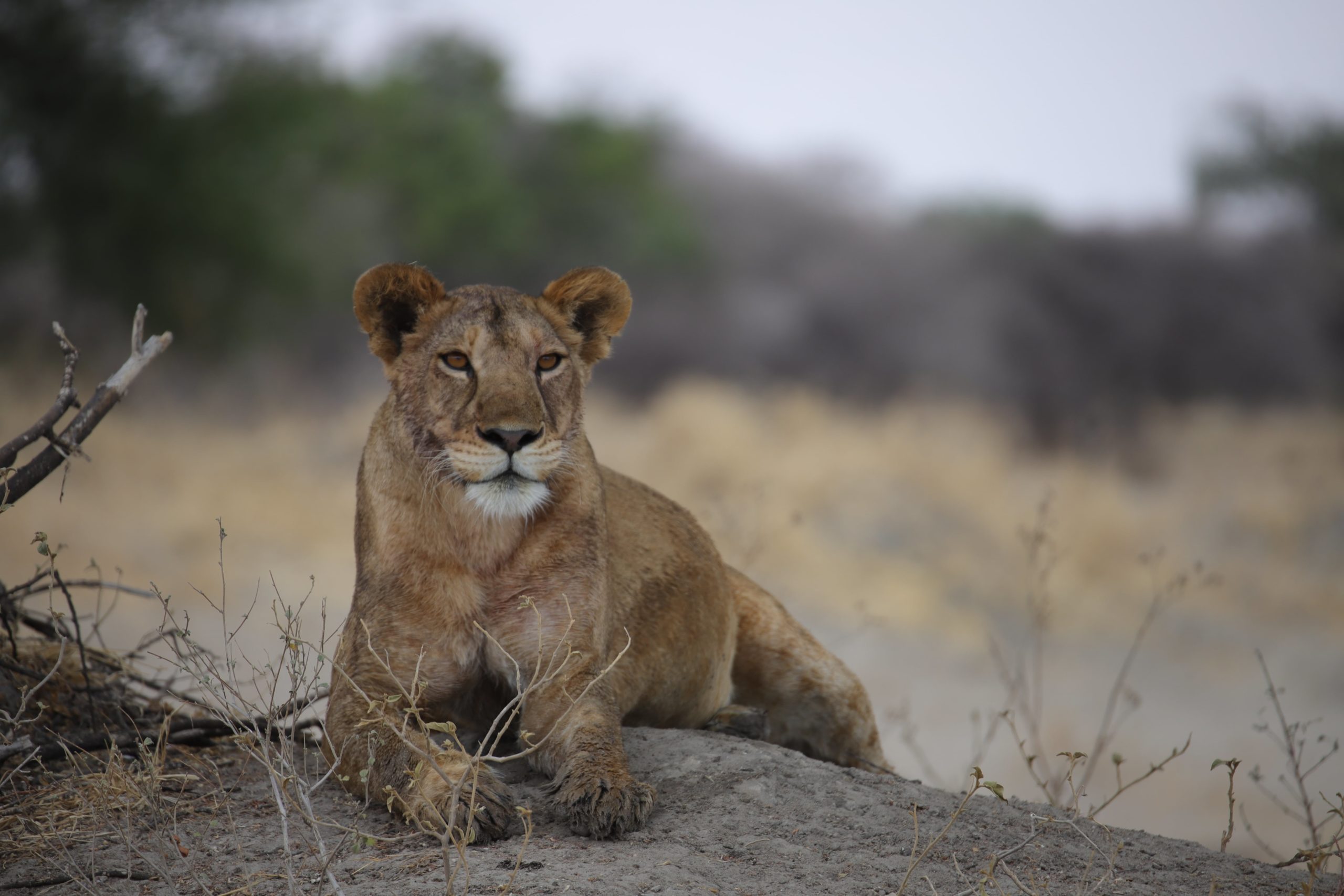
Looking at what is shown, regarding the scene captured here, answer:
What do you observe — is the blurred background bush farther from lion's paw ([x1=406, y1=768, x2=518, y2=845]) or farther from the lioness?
lion's paw ([x1=406, y1=768, x2=518, y2=845])

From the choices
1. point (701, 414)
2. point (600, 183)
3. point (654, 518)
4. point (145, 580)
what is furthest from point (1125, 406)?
point (654, 518)

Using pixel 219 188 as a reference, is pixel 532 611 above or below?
below

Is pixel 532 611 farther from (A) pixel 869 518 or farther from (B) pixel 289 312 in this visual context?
(B) pixel 289 312

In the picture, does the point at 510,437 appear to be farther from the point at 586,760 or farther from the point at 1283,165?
the point at 1283,165

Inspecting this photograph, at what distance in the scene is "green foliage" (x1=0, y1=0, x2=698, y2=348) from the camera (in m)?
17.5

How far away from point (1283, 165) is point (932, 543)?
24343 mm

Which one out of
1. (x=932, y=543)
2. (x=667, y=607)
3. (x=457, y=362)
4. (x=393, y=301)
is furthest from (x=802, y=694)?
(x=932, y=543)

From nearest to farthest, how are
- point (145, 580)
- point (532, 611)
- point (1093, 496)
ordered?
point (532, 611)
point (145, 580)
point (1093, 496)

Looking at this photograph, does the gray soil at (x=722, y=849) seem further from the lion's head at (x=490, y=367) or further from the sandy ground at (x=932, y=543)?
the sandy ground at (x=932, y=543)

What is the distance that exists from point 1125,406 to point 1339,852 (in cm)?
2224

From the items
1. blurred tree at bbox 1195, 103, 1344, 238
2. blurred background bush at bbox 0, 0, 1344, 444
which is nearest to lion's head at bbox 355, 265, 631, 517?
blurred background bush at bbox 0, 0, 1344, 444

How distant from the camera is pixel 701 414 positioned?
17.9 m

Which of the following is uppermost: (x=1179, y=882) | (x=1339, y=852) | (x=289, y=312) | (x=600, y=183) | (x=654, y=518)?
(x=600, y=183)

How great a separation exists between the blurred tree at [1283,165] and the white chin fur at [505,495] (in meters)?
33.0
